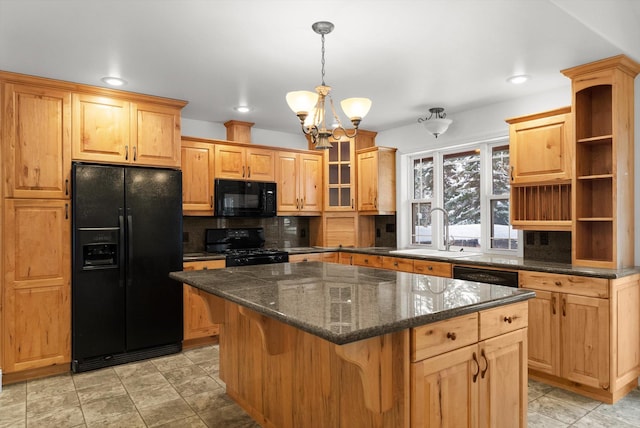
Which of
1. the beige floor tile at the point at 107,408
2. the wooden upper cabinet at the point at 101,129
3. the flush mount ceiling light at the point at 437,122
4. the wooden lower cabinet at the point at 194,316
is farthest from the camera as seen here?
the flush mount ceiling light at the point at 437,122

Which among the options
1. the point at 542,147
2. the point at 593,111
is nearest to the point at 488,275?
the point at 542,147

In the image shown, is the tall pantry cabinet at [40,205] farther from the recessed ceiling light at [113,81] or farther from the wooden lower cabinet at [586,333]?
the wooden lower cabinet at [586,333]

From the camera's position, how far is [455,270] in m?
3.79

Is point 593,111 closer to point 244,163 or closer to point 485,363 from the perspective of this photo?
point 485,363

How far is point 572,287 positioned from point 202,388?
286cm

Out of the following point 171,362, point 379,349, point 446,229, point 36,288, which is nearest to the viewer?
point 379,349

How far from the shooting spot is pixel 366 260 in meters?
4.92

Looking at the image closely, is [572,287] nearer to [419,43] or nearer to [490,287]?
[490,287]

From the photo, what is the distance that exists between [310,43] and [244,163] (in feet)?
7.63

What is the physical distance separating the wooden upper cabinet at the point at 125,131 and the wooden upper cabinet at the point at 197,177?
0.42 metres

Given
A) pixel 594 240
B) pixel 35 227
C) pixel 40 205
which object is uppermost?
pixel 40 205

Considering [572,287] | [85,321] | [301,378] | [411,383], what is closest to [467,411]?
[411,383]

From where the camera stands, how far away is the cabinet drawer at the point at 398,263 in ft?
14.2

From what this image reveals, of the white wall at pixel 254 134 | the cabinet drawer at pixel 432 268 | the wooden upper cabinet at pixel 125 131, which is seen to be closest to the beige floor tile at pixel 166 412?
the wooden upper cabinet at pixel 125 131
